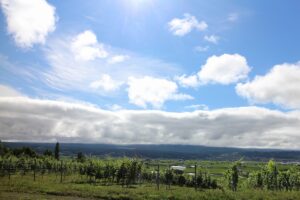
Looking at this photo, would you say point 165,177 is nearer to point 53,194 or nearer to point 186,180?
point 186,180

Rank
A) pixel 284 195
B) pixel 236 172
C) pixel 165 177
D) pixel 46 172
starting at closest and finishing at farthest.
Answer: pixel 284 195, pixel 236 172, pixel 165 177, pixel 46 172

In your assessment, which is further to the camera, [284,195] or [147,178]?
[147,178]

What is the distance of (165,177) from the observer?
66.2 meters

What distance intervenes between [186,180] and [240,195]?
4067 centimetres

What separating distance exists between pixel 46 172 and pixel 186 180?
28.3 metres

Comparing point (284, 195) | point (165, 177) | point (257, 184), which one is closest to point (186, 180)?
point (165, 177)

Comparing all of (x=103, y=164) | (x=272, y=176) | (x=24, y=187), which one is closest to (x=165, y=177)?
(x=103, y=164)

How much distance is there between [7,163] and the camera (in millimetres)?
69375

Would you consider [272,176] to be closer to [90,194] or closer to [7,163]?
[90,194]

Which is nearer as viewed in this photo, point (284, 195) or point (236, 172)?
point (284, 195)

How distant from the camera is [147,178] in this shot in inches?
2766

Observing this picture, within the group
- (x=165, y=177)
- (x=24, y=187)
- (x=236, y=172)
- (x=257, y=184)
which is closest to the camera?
(x=24, y=187)

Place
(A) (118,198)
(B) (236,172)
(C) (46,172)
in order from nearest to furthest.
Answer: (A) (118,198), (B) (236,172), (C) (46,172)

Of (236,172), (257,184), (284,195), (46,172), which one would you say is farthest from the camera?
(46,172)
